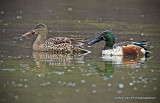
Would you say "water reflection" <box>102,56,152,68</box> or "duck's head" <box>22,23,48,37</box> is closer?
"water reflection" <box>102,56,152,68</box>

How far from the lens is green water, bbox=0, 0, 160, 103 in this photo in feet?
30.1

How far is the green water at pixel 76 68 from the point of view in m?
9.18

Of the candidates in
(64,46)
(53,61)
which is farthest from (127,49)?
(53,61)

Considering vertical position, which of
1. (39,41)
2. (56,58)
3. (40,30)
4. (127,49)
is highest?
(40,30)

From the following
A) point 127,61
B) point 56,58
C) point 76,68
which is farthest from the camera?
point 56,58

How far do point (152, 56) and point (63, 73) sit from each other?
343 centimetres

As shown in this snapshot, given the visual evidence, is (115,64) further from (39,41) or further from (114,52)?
(39,41)

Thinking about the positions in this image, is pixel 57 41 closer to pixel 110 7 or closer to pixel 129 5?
pixel 110 7

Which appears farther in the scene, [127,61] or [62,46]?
[62,46]

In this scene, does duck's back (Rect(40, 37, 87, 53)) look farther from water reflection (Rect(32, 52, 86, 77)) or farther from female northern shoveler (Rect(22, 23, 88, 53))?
water reflection (Rect(32, 52, 86, 77))

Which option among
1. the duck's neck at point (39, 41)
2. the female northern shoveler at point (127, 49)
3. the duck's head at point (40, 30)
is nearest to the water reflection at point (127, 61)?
the female northern shoveler at point (127, 49)

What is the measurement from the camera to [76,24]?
19156 mm

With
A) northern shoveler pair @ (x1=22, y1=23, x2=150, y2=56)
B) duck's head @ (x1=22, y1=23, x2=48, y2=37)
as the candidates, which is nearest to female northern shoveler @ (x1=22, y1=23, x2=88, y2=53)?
northern shoveler pair @ (x1=22, y1=23, x2=150, y2=56)

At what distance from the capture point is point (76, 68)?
1123cm
